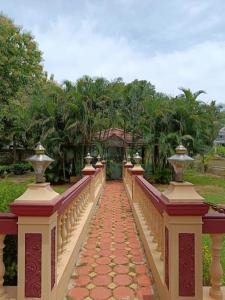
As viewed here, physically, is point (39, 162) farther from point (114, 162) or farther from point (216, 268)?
point (114, 162)

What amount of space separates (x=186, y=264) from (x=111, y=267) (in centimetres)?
170

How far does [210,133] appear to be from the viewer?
16.7 metres

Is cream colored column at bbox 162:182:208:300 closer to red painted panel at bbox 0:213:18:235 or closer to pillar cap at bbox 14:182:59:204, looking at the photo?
pillar cap at bbox 14:182:59:204

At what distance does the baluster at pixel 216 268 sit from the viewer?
96.2 inches

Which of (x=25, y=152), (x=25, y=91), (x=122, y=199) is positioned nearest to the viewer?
(x=122, y=199)

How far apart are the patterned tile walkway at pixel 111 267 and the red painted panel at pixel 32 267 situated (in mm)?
799

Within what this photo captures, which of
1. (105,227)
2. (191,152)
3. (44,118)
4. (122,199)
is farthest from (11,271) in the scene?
(191,152)

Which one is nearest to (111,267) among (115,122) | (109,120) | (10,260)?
(10,260)

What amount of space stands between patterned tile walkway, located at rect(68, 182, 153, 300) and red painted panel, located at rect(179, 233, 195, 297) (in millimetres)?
788

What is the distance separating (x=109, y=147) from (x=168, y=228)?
618 inches

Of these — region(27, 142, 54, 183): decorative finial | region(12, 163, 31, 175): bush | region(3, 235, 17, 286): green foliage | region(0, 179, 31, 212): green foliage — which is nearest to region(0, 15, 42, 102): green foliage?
region(12, 163, 31, 175): bush

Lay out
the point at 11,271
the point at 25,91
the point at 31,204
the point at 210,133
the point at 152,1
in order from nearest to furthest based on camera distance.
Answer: the point at 31,204, the point at 11,271, the point at 152,1, the point at 210,133, the point at 25,91

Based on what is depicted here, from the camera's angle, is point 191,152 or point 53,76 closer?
point 191,152

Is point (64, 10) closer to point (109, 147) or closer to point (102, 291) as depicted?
point (102, 291)
